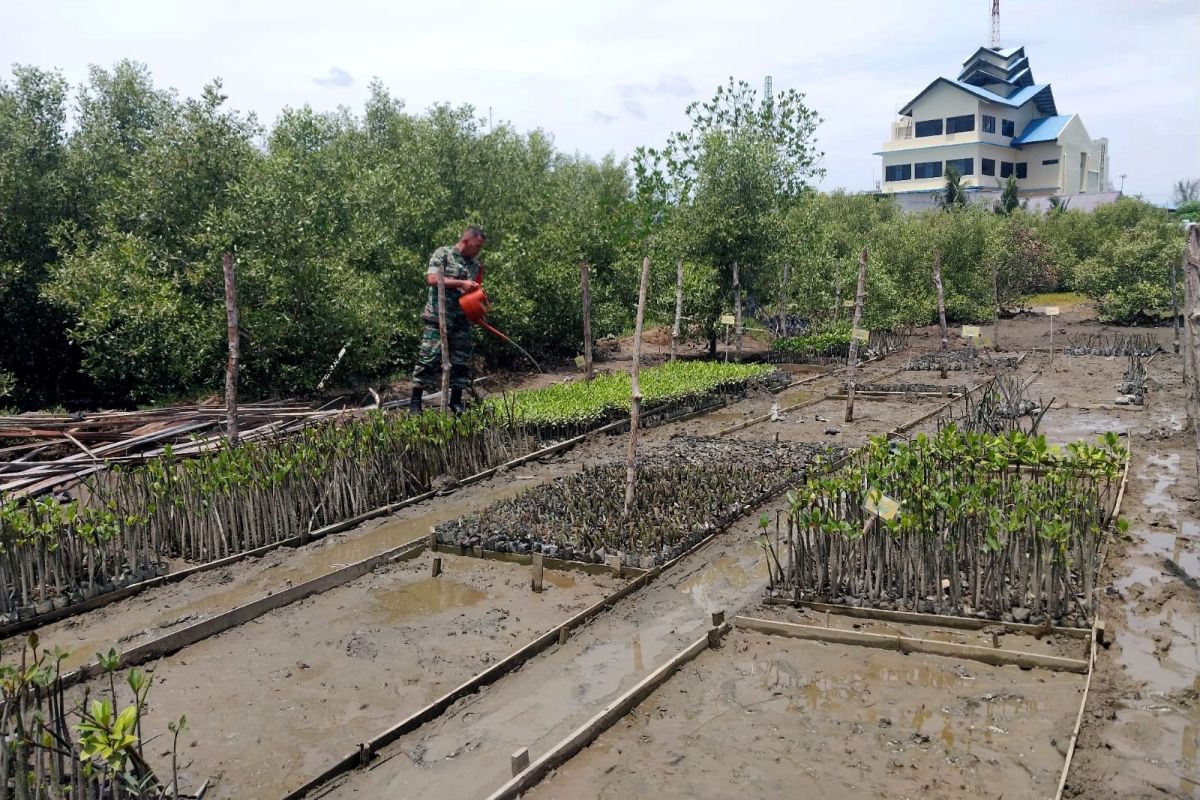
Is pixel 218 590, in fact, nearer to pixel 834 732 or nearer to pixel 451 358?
pixel 834 732

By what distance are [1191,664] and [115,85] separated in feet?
68.7

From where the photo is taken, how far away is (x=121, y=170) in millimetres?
17469

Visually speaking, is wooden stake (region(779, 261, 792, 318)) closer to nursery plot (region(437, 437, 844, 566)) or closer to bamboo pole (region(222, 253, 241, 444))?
nursery plot (region(437, 437, 844, 566))

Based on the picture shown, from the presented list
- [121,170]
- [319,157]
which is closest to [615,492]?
[319,157]

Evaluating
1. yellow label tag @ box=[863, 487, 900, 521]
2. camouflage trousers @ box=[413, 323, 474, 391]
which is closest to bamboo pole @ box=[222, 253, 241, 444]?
camouflage trousers @ box=[413, 323, 474, 391]

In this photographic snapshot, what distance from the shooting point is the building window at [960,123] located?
180 ft

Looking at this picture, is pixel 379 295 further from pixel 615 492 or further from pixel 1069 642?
pixel 1069 642

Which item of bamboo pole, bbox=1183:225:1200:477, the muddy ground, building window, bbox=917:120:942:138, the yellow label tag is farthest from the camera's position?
building window, bbox=917:120:942:138

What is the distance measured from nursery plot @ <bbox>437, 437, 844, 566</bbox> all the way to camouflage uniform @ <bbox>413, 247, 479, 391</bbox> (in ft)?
9.71

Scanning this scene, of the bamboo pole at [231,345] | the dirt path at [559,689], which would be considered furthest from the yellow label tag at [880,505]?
the bamboo pole at [231,345]

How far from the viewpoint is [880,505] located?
6.37 m

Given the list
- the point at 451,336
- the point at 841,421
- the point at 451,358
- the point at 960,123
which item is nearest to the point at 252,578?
the point at 451,358

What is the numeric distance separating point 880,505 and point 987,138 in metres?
55.7

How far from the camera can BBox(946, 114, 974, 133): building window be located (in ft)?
180
